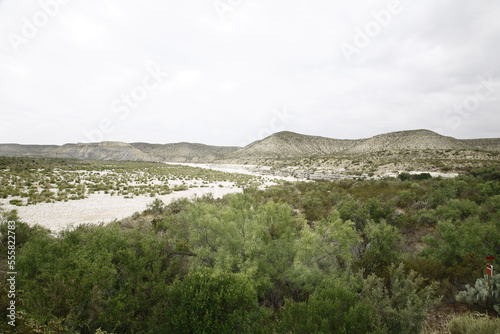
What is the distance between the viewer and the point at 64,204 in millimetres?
14664

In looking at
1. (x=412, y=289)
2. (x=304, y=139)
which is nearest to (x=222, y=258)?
(x=412, y=289)

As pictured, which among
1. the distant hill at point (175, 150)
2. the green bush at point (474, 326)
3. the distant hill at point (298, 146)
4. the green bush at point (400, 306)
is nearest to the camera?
the green bush at point (474, 326)

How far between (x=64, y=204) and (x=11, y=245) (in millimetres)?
10657

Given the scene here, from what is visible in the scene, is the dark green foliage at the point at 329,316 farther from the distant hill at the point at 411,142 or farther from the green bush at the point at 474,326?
the distant hill at the point at 411,142

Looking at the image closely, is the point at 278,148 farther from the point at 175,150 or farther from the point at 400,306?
the point at 400,306

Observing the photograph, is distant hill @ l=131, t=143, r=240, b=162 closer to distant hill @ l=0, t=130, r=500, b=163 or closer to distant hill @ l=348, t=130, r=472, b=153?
distant hill @ l=0, t=130, r=500, b=163

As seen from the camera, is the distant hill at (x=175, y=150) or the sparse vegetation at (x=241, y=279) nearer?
the sparse vegetation at (x=241, y=279)

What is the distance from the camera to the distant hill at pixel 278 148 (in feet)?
232

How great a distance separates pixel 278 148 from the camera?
101750 mm

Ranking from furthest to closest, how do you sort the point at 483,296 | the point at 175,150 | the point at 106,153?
1. the point at 175,150
2. the point at 106,153
3. the point at 483,296

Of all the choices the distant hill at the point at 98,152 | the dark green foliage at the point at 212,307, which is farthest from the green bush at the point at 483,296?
the distant hill at the point at 98,152

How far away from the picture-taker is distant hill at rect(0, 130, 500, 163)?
70750 mm

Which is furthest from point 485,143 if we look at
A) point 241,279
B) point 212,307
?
point 212,307

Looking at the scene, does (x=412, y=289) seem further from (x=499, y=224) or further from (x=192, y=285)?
(x=499, y=224)
